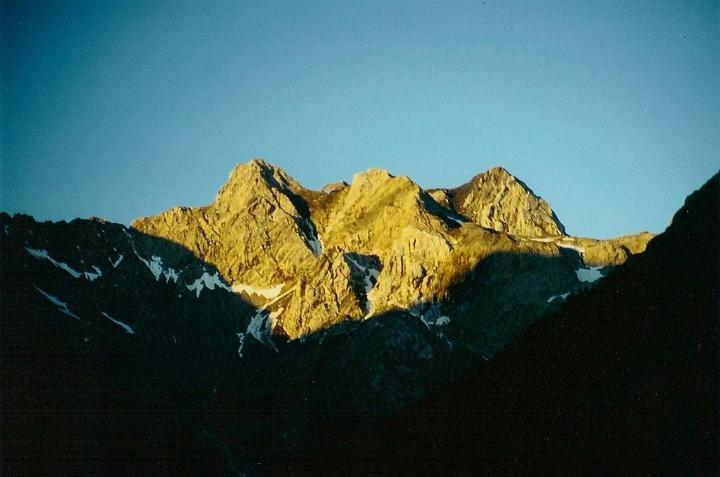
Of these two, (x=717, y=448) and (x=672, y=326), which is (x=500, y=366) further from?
(x=717, y=448)

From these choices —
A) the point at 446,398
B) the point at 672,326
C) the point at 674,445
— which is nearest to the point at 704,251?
the point at 672,326

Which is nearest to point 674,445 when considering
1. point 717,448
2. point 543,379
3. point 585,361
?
point 717,448

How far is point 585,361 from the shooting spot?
13875 centimetres

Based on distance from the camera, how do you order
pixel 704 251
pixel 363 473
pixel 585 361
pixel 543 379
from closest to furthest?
pixel 704 251 → pixel 585 361 → pixel 543 379 → pixel 363 473

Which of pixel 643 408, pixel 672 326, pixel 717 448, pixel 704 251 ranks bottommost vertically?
pixel 717 448

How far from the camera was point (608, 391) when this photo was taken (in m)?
125

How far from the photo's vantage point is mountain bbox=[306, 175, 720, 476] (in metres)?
102

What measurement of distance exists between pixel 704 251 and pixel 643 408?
23391mm

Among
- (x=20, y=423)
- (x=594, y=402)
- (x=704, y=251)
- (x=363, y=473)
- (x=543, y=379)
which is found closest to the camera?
(x=704, y=251)

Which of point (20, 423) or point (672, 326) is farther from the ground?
point (20, 423)

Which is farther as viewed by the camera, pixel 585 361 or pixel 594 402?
pixel 585 361

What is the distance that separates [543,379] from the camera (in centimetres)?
14950

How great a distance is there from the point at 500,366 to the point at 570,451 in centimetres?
5508

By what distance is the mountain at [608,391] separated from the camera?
335ft
